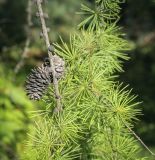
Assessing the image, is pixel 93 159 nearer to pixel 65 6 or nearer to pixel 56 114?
pixel 56 114

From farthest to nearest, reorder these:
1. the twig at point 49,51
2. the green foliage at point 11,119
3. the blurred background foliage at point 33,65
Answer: the blurred background foliage at point 33,65, the green foliage at point 11,119, the twig at point 49,51

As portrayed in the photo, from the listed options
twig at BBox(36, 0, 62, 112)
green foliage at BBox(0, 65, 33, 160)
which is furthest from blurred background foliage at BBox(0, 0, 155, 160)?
twig at BBox(36, 0, 62, 112)

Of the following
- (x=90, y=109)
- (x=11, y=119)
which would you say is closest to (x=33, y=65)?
(x=11, y=119)

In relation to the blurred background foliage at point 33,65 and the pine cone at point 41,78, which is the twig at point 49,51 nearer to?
the pine cone at point 41,78

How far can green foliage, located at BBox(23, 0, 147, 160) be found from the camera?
114 cm

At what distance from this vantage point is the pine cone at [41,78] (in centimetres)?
114

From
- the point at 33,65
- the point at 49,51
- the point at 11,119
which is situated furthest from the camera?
the point at 33,65

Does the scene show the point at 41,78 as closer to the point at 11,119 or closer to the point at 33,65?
the point at 11,119

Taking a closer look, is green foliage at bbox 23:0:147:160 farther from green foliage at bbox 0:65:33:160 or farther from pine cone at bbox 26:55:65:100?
green foliage at bbox 0:65:33:160

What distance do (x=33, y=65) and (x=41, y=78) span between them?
3766 mm

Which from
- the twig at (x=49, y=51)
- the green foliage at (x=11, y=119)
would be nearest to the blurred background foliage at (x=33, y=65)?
the green foliage at (x=11, y=119)

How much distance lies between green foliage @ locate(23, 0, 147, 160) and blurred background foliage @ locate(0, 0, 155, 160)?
0.17 metres

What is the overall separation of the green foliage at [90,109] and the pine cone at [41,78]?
0.05 m

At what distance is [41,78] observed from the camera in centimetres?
115
